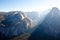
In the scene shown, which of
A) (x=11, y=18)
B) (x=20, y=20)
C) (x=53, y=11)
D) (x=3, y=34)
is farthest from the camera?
(x=11, y=18)

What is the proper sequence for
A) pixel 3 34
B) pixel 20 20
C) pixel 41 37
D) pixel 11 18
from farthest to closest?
pixel 11 18
pixel 20 20
pixel 3 34
pixel 41 37

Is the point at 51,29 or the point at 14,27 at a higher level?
the point at 51,29

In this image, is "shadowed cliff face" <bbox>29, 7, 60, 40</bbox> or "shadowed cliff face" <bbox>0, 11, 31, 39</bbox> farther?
"shadowed cliff face" <bbox>0, 11, 31, 39</bbox>

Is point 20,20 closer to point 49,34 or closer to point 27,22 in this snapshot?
point 27,22

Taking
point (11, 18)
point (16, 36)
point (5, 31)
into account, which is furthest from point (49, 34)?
point (11, 18)

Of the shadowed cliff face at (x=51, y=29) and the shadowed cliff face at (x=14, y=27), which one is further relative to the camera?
the shadowed cliff face at (x=14, y=27)

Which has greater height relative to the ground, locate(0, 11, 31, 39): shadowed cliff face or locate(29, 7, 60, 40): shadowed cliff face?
locate(29, 7, 60, 40): shadowed cliff face

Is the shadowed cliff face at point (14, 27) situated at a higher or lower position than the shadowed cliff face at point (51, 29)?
lower

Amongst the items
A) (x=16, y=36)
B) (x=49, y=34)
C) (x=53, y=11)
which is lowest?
(x=16, y=36)

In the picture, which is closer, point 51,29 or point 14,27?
point 51,29

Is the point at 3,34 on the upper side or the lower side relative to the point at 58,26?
lower

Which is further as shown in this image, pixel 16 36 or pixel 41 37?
pixel 16 36
